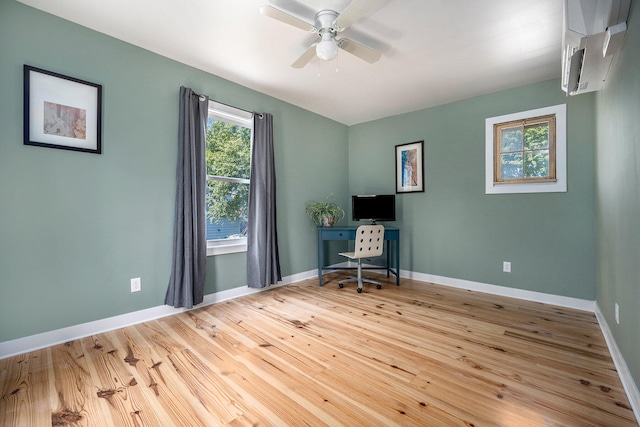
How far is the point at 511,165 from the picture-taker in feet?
10.7

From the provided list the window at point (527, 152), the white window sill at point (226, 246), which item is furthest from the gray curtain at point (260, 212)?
the window at point (527, 152)

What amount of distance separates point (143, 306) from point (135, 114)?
5.71 ft

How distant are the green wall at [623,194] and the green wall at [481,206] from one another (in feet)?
1.93

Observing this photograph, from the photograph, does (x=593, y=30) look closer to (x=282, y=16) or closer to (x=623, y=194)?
(x=623, y=194)

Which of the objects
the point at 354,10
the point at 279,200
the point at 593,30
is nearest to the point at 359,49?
the point at 354,10

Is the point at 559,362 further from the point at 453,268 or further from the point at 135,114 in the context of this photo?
the point at 135,114

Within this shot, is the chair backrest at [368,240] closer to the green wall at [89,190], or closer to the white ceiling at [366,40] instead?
the green wall at [89,190]

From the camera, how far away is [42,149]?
2.02 metres

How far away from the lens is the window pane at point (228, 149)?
307 centimetres

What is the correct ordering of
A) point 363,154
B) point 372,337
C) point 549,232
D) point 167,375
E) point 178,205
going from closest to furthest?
→ 1. point 167,375
2. point 372,337
3. point 178,205
4. point 549,232
5. point 363,154

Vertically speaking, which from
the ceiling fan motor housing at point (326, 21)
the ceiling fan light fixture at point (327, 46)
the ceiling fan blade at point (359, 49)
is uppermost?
the ceiling fan motor housing at point (326, 21)

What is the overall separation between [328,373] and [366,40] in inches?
103

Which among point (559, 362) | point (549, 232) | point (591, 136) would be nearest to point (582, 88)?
point (591, 136)

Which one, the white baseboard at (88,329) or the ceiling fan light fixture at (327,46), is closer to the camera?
the white baseboard at (88,329)
